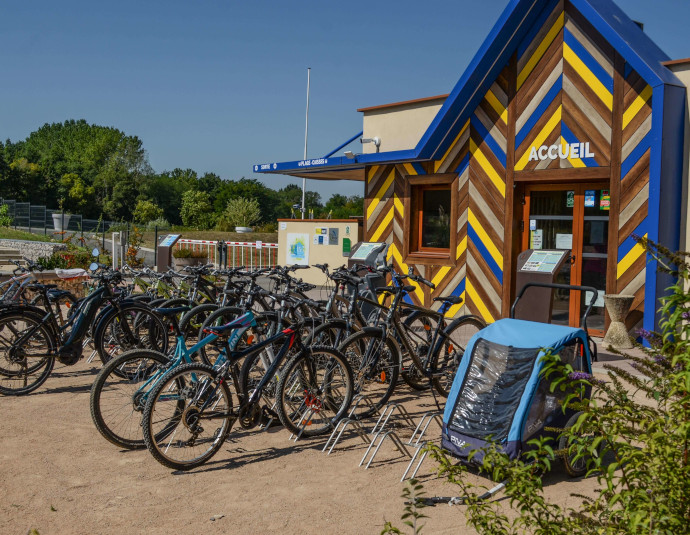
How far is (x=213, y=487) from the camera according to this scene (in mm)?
4191

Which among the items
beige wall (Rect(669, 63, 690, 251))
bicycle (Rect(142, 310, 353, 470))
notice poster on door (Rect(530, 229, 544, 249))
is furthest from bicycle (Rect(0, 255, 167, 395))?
beige wall (Rect(669, 63, 690, 251))

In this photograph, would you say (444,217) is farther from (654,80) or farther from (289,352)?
(289,352)

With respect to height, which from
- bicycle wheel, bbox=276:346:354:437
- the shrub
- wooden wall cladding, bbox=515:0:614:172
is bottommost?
bicycle wheel, bbox=276:346:354:437

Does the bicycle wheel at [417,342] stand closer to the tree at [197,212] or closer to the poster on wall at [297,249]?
the poster on wall at [297,249]

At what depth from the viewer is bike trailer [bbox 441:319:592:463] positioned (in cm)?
427

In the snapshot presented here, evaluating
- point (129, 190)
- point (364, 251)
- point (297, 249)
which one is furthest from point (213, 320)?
point (129, 190)

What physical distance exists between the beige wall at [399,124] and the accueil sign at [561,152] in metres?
2.70

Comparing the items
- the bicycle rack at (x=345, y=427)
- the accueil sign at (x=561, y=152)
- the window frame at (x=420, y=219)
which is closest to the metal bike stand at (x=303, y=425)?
the bicycle rack at (x=345, y=427)

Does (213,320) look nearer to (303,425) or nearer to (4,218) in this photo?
(303,425)

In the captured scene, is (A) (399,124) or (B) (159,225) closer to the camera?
(A) (399,124)

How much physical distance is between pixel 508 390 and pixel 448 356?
75.3 inches

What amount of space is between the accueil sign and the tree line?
37296 millimetres

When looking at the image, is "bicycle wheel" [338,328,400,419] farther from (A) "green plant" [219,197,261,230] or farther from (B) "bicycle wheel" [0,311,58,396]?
(A) "green plant" [219,197,261,230]

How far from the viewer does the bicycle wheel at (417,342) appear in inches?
245
